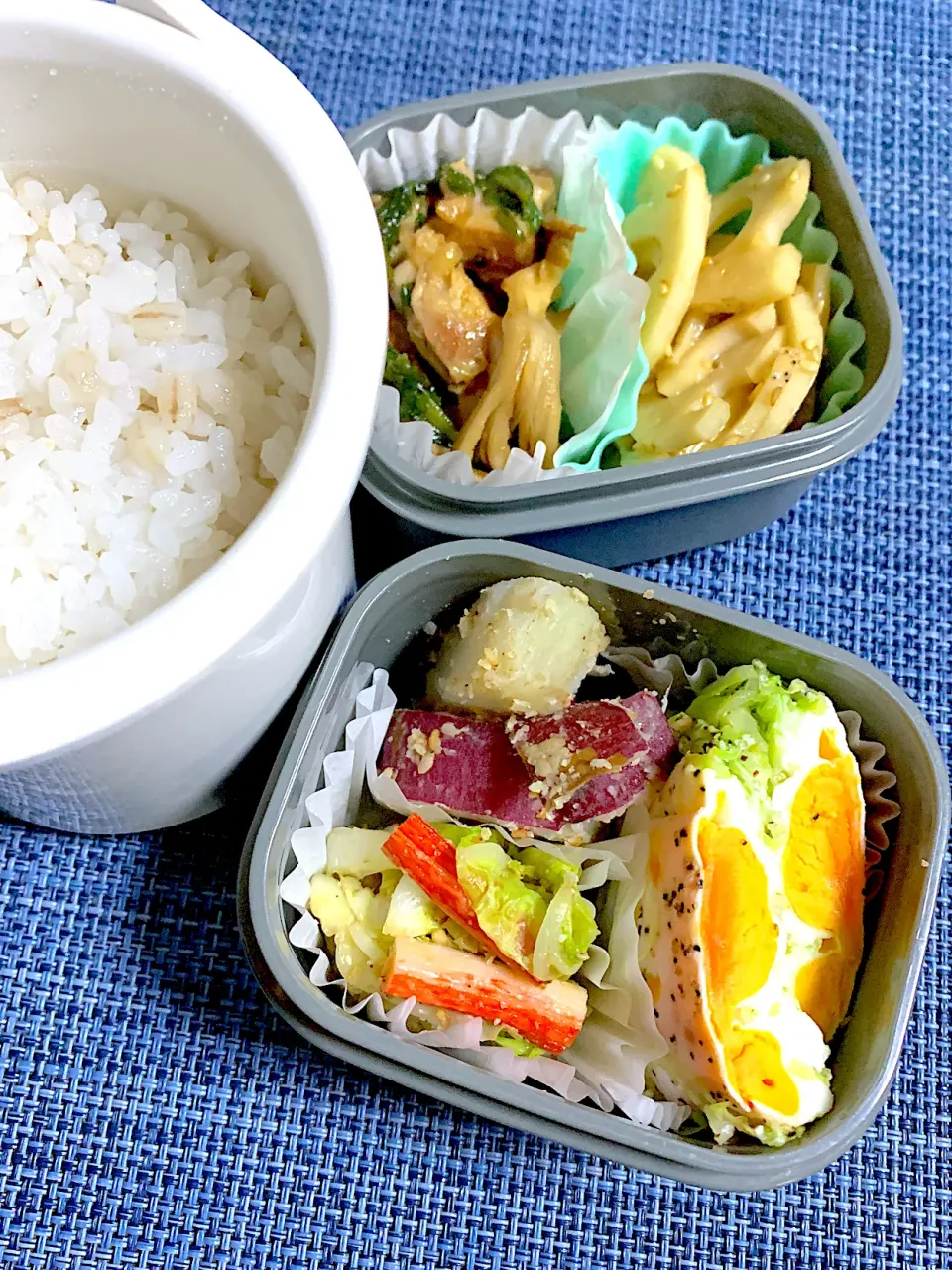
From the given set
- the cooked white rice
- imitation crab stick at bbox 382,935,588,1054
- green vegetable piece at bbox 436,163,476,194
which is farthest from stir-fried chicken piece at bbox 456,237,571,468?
imitation crab stick at bbox 382,935,588,1054

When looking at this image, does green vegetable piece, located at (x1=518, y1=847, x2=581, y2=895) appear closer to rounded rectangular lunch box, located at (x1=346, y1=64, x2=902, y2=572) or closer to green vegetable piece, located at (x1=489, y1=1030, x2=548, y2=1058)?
green vegetable piece, located at (x1=489, y1=1030, x2=548, y2=1058)

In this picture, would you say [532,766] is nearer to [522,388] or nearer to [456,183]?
[522,388]

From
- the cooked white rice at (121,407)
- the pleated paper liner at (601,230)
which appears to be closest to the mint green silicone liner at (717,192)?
the pleated paper liner at (601,230)

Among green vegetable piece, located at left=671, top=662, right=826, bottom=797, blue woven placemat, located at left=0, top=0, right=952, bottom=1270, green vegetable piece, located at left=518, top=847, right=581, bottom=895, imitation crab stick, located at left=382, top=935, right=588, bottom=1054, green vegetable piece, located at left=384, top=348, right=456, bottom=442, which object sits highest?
green vegetable piece, located at left=384, top=348, right=456, bottom=442

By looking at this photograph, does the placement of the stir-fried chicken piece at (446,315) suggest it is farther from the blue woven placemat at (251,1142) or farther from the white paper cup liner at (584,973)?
the blue woven placemat at (251,1142)

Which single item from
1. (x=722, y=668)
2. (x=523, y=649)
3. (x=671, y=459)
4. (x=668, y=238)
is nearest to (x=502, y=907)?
(x=523, y=649)

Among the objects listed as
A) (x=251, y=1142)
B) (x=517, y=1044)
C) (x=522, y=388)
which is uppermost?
(x=522, y=388)
